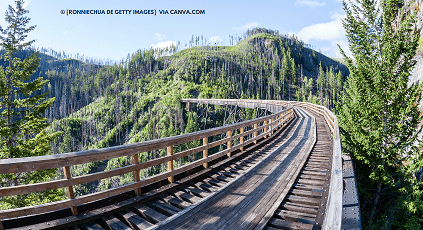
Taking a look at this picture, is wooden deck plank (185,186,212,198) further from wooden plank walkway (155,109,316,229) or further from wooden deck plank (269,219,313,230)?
wooden deck plank (269,219,313,230)

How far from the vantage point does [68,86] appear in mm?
155000

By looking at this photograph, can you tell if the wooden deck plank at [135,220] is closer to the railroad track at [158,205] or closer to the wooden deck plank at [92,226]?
the railroad track at [158,205]

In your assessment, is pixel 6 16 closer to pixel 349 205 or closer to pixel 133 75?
pixel 349 205

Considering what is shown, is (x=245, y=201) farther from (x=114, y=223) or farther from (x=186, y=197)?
(x=114, y=223)

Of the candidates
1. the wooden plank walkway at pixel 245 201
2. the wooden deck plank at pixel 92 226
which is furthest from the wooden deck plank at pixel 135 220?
the wooden deck plank at pixel 92 226

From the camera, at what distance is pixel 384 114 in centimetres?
923

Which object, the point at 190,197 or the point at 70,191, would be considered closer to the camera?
the point at 70,191

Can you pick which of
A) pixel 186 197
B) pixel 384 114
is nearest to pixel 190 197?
pixel 186 197

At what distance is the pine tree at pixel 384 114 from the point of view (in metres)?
8.48

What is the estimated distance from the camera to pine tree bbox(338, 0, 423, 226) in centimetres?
848

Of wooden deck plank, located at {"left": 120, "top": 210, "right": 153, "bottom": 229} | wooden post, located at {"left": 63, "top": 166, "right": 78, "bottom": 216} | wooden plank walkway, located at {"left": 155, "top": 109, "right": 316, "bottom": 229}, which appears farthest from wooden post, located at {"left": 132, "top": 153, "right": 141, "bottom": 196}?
wooden plank walkway, located at {"left": 155, "top": 109, "right": 316, "bottom": 229}

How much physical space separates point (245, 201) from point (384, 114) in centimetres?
869

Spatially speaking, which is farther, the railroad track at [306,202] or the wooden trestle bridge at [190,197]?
the railroad track at [306,202]

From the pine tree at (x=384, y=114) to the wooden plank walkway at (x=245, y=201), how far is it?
183 inches
